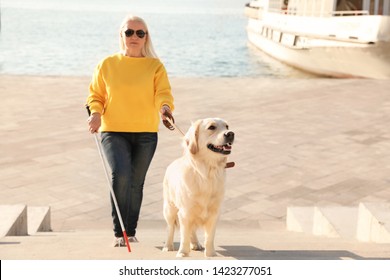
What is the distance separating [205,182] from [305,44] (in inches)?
1059

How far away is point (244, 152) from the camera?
816 cm

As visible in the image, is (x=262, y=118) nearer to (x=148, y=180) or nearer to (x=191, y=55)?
(x=148, y=180)

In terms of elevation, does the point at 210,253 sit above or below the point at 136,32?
below

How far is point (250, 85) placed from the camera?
630 inches

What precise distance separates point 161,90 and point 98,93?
0.50m

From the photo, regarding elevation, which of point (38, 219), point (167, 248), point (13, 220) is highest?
point (167, 248)

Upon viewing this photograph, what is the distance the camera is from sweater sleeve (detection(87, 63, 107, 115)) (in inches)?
152

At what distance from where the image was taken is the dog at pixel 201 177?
10.2 feet

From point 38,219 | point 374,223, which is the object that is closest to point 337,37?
point 374,223

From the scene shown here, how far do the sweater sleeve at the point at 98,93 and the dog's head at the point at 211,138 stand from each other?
1010 mm

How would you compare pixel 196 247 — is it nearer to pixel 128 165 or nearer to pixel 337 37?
pixel 128 165

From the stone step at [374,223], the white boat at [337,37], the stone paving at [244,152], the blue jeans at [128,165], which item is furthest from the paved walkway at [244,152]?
the white boat at [337,37]

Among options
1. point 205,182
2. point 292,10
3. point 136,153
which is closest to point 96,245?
point 136,153

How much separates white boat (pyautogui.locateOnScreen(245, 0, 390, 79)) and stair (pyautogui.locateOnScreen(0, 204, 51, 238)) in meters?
19.3
